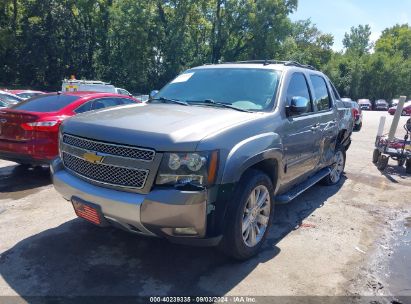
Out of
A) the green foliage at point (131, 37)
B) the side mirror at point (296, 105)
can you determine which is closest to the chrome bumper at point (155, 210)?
the side mirror at point (296, 105)

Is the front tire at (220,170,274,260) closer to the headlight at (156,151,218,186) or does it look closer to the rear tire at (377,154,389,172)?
the headlight at (156,151,218,186)

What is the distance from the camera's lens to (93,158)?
3465 mm

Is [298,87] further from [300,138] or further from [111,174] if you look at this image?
[111,174]

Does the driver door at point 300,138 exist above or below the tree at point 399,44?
below

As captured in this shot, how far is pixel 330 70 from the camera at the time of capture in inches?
2355

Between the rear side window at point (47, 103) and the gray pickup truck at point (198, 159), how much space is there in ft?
9.11

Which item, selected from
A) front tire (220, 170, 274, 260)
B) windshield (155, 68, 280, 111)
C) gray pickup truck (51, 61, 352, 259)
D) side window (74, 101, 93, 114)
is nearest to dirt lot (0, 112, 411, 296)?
front tire (220, 170, 274, 260)

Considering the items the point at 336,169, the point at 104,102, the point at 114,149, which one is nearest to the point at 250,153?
the point at 114,149

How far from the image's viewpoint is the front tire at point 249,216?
3.45m

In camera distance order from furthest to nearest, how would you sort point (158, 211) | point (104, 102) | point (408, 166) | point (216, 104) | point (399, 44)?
point (399, 44), point (408, 166), point (104, 102), point (216, 104), point (158, 211)

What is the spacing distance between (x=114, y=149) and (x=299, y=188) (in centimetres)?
273

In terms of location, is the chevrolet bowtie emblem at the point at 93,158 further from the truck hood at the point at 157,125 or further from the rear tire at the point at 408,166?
the rear tire at the point at 408,166

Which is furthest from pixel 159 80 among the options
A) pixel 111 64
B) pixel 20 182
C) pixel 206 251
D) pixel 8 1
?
pixel 206 251

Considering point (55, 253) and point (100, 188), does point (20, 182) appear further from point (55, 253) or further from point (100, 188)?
point (100, 188)
